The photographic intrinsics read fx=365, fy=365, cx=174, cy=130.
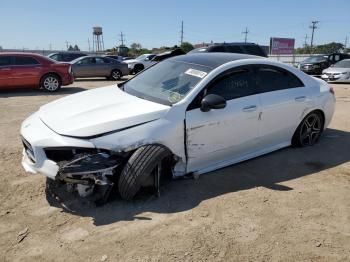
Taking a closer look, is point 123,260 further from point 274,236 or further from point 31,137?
point 31,137

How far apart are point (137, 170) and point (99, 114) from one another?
2.57 ft

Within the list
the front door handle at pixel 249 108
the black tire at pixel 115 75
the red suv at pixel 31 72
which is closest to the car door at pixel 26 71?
the red suv at pixel 31 72

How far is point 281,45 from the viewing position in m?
34.7

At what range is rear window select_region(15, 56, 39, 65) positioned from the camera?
12539 millimetres

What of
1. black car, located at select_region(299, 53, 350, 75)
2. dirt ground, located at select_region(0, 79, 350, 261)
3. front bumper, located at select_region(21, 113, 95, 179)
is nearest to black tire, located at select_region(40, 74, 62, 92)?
dirt ground, located at select_region(0, 79, 350, 261)

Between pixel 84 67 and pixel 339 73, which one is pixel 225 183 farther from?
pixel 84 67

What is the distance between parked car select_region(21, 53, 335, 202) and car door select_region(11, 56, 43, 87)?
337 inches

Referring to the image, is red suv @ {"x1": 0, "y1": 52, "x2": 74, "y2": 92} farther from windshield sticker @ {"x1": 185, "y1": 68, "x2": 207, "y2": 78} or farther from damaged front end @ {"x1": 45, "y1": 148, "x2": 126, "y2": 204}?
damaged front end @ {"x1": 45, "y1": 148, "x2": 126, "y2": 204}

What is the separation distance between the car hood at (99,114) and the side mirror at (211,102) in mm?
436

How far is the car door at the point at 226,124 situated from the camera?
13.9ft

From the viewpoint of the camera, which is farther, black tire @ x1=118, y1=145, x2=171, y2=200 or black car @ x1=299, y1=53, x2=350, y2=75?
black car @ x1=299, y1=53, x2=350, y2=75

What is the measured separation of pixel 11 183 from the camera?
4.43m

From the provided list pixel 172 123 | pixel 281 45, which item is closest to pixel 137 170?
pixel 172 123

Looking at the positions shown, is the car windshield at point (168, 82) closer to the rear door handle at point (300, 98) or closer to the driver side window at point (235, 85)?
the driver side window at point (235, 85)
